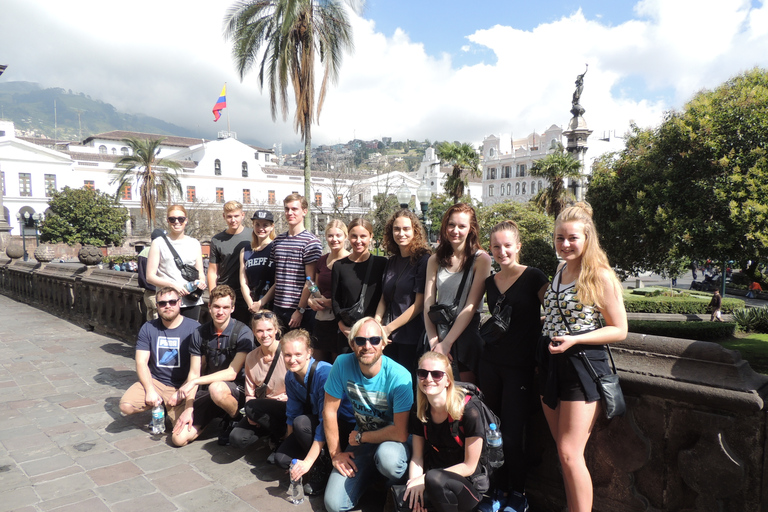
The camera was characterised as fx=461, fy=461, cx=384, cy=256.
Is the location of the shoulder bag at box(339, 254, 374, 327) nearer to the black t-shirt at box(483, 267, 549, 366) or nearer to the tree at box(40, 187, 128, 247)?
the black t-shirt at box(483, 267, 549, 366)

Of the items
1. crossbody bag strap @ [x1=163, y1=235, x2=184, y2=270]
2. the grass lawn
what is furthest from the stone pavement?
the grass lawn

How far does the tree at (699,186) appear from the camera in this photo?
1010 centimetres

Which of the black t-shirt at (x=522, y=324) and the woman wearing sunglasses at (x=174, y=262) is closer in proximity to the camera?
the black t-shirt at (x=522, y=324)

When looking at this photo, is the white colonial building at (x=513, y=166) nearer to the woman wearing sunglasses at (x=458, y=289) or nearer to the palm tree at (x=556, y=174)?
the palm tree at (x=556, y=174)

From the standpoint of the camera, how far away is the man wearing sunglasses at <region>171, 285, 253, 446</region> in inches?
150

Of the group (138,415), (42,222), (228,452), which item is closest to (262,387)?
(228,452)

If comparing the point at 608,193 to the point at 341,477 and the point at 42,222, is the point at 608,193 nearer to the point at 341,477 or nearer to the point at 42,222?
the point at 341,477

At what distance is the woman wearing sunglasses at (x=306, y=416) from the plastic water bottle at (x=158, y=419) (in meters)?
1.29

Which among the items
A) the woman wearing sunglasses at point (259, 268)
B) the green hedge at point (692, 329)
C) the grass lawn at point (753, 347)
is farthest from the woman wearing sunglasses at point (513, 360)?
the green hedge at point (692, 329)

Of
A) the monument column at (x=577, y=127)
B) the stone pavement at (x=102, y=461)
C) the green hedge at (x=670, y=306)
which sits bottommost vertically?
the green hedge at (x=670, y=306)

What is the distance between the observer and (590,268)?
2309 millimetres

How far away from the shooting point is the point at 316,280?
4102 millimetres

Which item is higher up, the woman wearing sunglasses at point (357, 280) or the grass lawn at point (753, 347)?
the woman wearing sunglasses at point (357, 280)

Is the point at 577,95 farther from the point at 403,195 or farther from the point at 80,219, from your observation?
the point at 80,219
